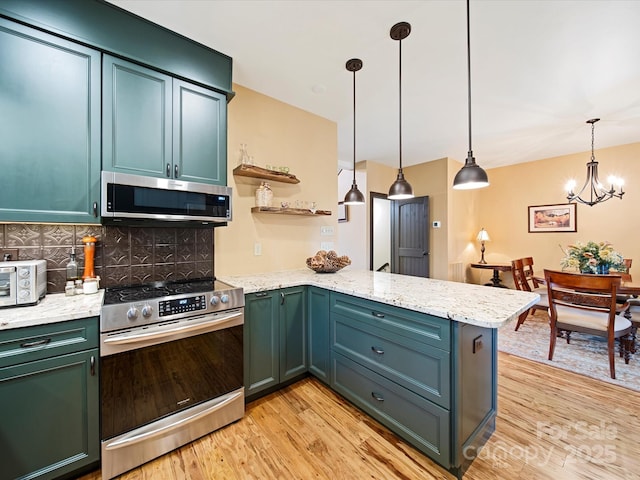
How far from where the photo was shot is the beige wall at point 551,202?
13.8ft

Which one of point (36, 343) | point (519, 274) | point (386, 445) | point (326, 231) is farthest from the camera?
point (519, 274)

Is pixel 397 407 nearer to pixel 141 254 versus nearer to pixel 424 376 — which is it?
pixel 424 376

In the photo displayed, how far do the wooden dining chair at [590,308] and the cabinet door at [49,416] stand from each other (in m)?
3.73

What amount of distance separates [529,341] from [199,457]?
3.66 meters

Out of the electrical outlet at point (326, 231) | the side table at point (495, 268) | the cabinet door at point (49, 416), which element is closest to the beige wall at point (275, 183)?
the electrical outlet at point (326, 231)

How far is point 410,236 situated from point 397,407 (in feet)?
13.7

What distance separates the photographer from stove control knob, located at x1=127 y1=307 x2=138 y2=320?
143 cm

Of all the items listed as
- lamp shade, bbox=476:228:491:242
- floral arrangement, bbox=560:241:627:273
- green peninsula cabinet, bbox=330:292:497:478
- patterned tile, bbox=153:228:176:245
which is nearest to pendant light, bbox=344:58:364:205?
green peninsula cabinet, bbox=330:292:497:478

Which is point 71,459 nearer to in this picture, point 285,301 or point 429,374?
point 285,301

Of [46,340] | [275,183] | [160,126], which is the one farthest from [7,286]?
[275,183]

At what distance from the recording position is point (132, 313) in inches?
56.6

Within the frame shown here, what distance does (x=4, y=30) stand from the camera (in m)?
1.42

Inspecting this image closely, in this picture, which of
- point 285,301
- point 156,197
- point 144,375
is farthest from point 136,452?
point 156,197

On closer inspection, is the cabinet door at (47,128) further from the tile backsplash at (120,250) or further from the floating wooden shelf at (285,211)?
the floating wooden shelf at (285,211)
